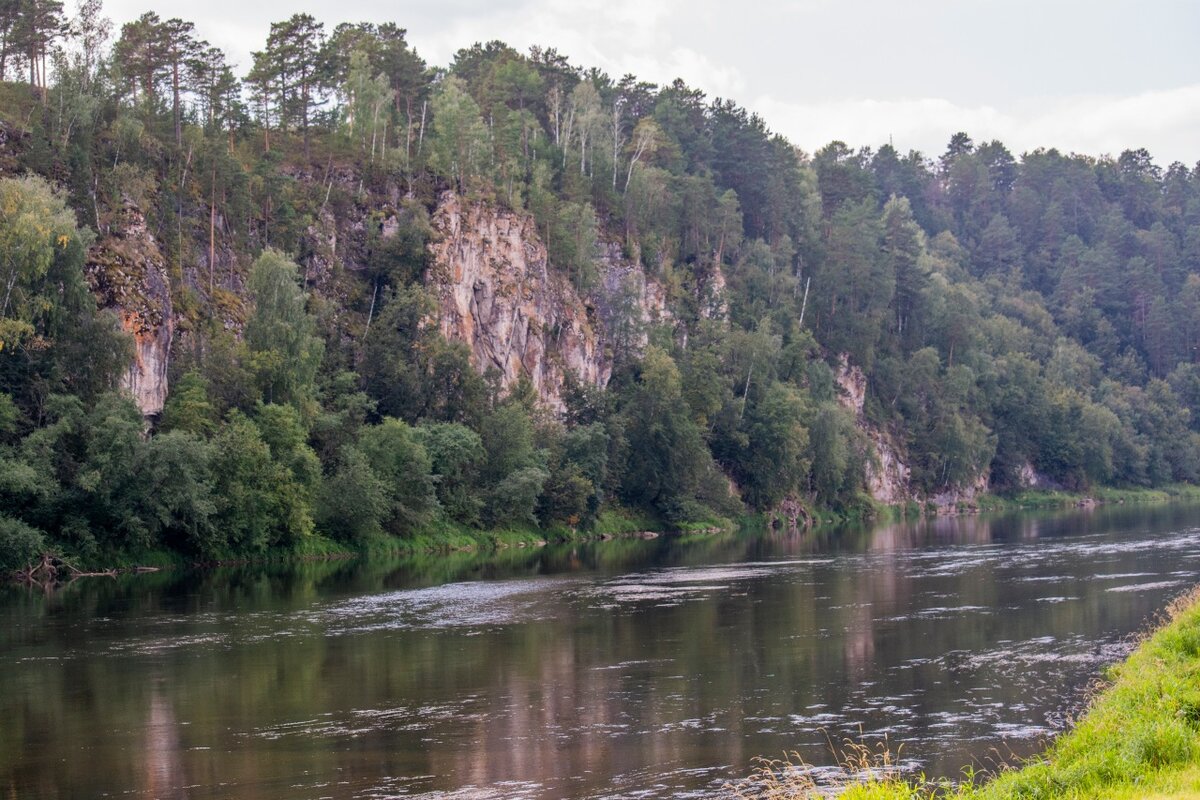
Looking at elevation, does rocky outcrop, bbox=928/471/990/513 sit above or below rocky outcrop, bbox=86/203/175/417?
below

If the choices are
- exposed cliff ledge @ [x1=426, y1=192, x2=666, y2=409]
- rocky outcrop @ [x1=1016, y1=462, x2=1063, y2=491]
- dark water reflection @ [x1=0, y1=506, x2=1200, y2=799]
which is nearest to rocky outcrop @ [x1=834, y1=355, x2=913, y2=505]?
rocky outcrop @ [x1=1016, y1=462, x2=1063, y2=491]

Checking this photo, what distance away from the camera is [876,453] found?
4648 inches

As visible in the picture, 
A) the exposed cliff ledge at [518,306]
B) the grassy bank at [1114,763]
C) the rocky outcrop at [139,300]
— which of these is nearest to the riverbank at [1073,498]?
the exposed cliff ledge at [518,306]

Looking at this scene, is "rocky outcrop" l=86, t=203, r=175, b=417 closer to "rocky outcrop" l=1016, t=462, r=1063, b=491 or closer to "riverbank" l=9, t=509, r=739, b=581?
"riverbank" l=9, t=509, r=739, b=581

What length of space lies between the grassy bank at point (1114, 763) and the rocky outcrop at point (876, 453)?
97371mm

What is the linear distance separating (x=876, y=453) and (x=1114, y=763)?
10508 centimetres

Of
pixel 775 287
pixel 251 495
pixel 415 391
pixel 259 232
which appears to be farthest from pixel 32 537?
pixel 775 287

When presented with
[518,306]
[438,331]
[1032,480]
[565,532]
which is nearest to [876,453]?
[1032,480]

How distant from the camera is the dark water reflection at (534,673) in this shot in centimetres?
2095

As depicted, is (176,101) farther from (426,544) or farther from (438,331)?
(426,544)

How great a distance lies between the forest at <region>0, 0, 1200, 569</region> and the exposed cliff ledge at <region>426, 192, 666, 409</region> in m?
1.47

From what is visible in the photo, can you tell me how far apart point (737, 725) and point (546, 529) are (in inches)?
2342

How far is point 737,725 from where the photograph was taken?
23625 mm

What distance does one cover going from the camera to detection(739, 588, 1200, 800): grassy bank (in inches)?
538
